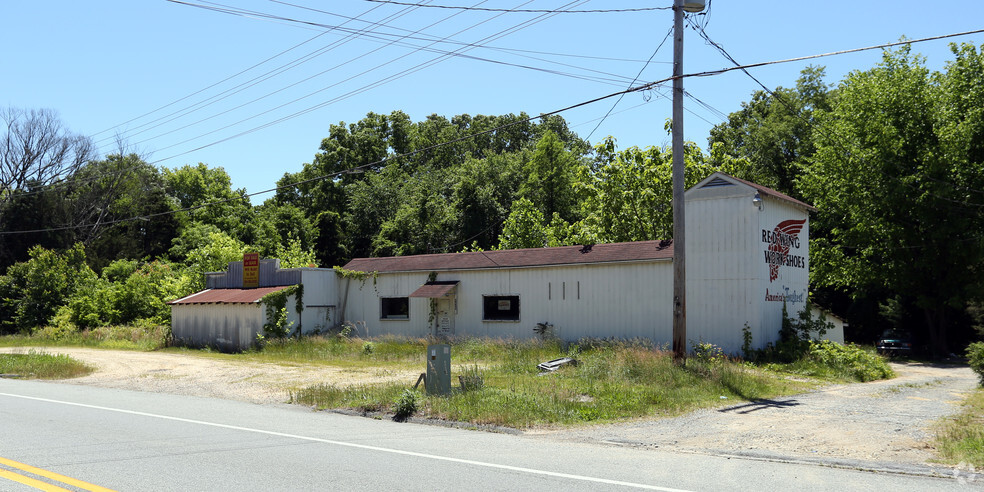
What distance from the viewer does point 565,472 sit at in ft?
27.7

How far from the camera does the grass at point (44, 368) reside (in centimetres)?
2220

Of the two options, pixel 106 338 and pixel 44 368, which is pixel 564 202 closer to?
pixel 106 338

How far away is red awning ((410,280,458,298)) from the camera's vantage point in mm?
28719

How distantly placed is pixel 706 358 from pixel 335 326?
19030 mm

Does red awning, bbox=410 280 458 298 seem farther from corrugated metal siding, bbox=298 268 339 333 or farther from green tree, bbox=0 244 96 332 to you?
green tree, bbox=0 244 96 332

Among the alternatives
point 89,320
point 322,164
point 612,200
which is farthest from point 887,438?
point 322,164

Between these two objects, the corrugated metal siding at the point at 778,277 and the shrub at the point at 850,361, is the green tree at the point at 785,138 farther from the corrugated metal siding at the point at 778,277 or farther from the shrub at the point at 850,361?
the shrub at the point at 850,361

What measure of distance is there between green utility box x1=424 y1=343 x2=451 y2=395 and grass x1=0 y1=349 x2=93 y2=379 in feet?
43.4

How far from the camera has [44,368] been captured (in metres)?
22.7

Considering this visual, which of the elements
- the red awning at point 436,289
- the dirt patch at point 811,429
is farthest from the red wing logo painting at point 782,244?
the red awning at point 436,289

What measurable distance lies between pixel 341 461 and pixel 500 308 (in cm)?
1962

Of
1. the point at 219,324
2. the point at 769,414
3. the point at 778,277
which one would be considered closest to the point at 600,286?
the point at 778,277

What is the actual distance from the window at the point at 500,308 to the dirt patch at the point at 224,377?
285 inches

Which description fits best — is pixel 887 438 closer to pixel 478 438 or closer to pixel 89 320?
pixel 478 438
